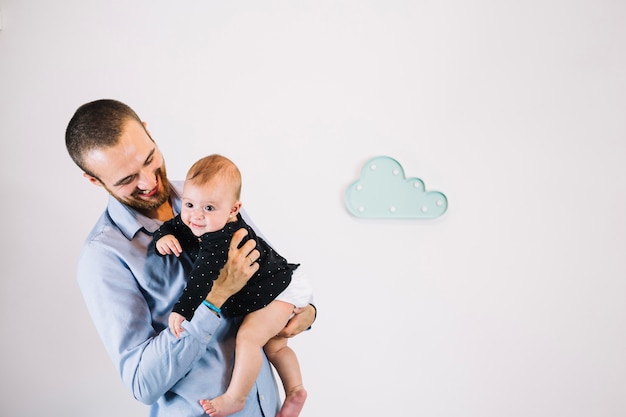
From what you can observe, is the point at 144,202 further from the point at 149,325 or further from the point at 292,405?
the point at 292,405

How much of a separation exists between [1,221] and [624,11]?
97.1 inches

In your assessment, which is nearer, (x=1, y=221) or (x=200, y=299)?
(x=200, y=299)

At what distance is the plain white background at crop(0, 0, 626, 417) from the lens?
7.47ft

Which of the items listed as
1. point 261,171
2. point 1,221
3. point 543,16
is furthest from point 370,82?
point 1,221

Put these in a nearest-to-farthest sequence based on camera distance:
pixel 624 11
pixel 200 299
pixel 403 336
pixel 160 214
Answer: pixel 200 299 → pixel 160 214 → pixel 624 11 → pixel 403 336

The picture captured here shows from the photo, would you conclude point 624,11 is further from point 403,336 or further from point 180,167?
point 180,167

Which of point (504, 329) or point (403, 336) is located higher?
point (504, 329)

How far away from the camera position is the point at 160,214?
145 centimetres

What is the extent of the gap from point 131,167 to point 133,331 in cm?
34

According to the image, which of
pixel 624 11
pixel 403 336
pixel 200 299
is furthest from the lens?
pixel 403 336

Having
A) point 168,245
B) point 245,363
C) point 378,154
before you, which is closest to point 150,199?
point 168,245

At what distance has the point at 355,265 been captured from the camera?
2.38 metres

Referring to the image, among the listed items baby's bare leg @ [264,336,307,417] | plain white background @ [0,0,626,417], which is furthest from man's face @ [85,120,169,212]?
plain white background @ [0,0,626,417]

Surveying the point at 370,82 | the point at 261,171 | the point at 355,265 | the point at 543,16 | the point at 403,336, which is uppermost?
the point at 543,16
